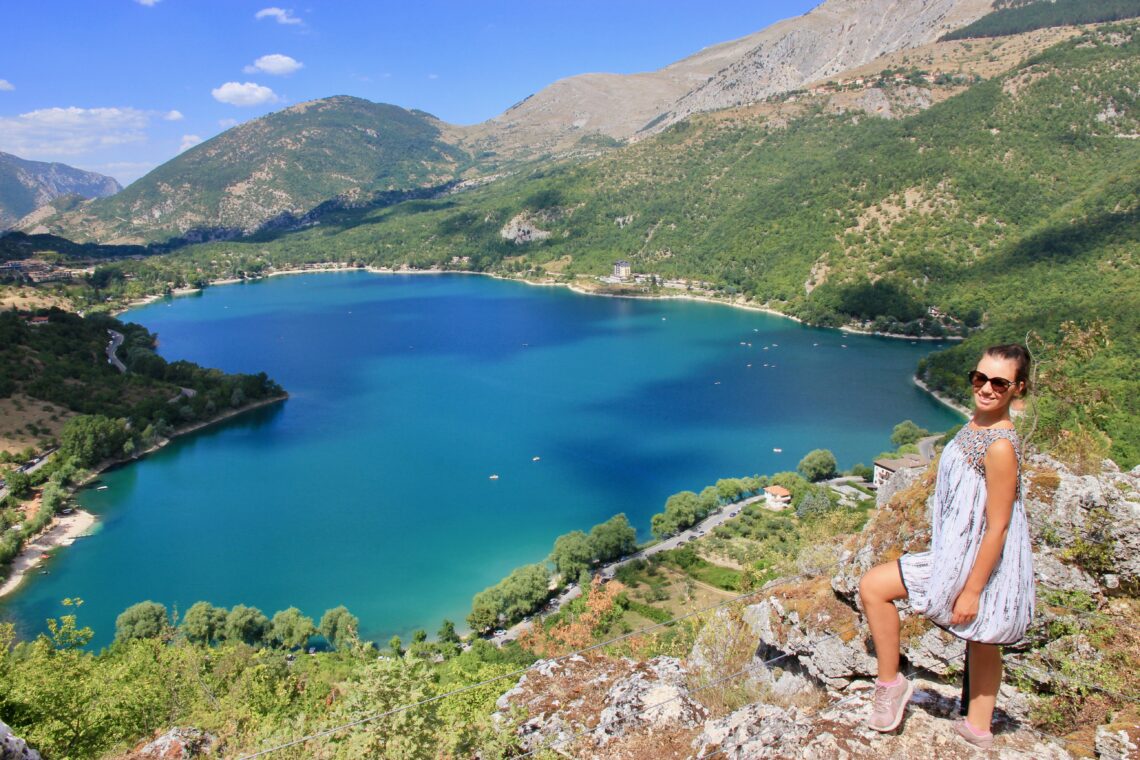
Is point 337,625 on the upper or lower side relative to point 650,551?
upper

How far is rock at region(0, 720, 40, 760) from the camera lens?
4.66 m

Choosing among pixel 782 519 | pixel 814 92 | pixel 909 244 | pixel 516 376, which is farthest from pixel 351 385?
pixel 814 92

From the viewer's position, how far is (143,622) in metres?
22.1

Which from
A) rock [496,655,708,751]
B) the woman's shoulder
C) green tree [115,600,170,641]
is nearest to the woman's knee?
the woman's shoulder

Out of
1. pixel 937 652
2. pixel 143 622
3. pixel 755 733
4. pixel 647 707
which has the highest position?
pixel 937 652

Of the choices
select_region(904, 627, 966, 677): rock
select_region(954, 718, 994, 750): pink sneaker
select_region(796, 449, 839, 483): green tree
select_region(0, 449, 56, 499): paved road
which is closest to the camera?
select_region(954, 718, 994, 750): pink sneaker

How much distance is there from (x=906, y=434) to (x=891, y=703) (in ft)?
126

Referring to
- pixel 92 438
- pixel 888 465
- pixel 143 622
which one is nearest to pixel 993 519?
pixel 143 622

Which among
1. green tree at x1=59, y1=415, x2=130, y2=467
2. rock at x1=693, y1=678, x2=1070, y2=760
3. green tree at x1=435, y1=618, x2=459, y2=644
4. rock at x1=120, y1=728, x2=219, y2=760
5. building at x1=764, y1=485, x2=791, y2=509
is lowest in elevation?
green tree at x1=435, y1=618, x2=459, y2=644

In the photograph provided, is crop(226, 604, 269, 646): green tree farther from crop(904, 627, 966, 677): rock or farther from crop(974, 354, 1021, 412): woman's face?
crop(974, 354, 1021, 412): woman's face

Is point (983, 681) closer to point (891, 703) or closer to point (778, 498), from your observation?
point (891, 703)

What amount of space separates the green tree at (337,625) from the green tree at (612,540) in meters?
9.75

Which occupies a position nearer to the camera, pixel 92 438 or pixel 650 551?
pixel 650 551

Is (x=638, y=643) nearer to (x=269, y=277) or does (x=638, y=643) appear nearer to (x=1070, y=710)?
(x=1070, y=710)
